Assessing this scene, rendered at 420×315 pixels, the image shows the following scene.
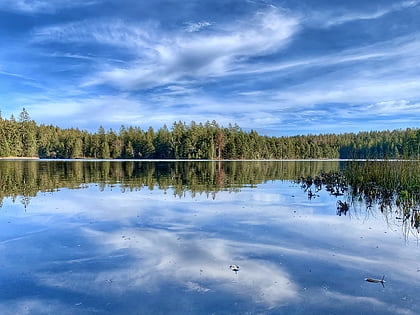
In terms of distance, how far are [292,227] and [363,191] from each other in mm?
8535

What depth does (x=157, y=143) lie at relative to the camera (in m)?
114

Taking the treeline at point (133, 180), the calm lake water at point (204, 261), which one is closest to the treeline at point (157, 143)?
the treeline at point (133, 180)

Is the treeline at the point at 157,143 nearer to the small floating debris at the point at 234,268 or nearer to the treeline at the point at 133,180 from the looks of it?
the treeline at the point at 133,180

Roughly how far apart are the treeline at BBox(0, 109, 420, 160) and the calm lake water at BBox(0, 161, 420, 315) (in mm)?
90561

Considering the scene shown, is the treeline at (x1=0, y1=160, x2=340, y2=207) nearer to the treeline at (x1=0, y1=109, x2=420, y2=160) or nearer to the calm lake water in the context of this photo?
the calm lake water

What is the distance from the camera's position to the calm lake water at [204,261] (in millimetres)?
4492

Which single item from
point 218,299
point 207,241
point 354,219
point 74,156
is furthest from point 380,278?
point 74,156

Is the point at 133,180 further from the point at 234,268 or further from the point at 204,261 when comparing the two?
the point at 234,268

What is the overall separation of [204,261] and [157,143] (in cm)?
10980

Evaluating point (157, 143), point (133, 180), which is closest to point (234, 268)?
point (133, 180)

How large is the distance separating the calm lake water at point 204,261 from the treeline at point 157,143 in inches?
3565

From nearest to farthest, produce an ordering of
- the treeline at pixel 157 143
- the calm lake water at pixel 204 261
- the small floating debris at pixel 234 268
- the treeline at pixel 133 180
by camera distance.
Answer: the calm lake water at pixel 204 261 → the small floating debris at pixel 234 268 → the treeline at pixel 133 180 → the treeline at pixel 157 143

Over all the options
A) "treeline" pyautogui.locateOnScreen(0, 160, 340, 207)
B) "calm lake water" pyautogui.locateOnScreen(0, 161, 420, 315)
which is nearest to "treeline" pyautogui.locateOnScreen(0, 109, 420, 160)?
"treeline" pyautogui.locateOnScreen(0, 160, 340, 207)

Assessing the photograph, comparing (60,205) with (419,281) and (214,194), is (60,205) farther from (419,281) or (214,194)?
(419,281)
